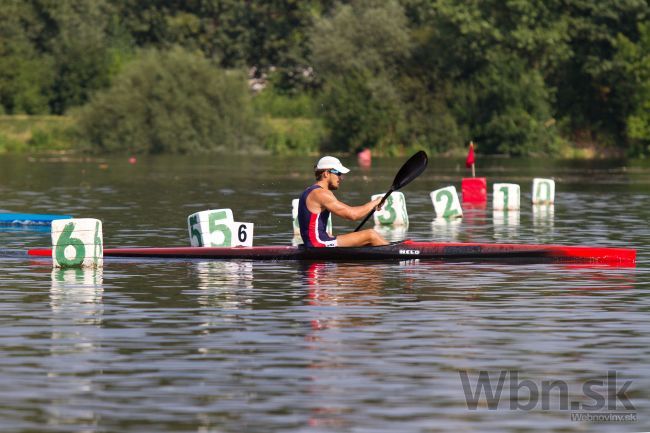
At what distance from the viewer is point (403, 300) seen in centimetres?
2123

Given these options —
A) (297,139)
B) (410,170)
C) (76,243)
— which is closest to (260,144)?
(297,139)

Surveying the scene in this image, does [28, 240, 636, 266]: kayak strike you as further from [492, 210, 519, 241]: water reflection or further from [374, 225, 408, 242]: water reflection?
[492, 210, 519, 241]: water reflection

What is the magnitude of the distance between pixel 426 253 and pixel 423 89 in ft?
294

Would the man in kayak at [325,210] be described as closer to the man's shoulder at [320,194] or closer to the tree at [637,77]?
the man's shoulder at [320,194]

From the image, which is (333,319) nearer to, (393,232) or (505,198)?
(393,232)

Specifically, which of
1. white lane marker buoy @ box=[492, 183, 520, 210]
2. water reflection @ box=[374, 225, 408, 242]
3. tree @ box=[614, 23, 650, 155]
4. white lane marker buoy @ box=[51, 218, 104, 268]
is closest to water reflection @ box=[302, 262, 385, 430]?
white lane marker buoy @ box=[51, 218, 104, 268]

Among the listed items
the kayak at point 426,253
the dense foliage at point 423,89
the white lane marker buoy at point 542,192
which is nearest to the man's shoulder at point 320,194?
the kayak at point 426,253

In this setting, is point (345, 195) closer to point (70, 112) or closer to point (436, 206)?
point (436, 206)

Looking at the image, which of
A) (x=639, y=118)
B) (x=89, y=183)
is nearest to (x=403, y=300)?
(x=89, y=183)

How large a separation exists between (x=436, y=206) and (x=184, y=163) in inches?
1932

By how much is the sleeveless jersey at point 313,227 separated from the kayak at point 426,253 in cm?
13

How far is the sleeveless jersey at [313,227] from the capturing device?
25516 mm

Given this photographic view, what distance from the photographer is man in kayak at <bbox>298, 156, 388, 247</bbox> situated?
2520cm

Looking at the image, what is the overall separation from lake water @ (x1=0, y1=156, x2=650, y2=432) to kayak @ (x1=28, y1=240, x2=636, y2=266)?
18cm
